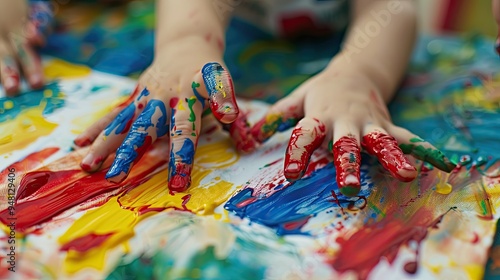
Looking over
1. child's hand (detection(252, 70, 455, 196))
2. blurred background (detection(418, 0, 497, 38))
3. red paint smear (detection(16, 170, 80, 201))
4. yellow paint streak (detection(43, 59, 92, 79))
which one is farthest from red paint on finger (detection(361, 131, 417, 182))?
blurred background (detection(418, 0, 497, 38))

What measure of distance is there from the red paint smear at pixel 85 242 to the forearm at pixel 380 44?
371 mm

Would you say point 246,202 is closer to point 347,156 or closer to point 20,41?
point 347,156

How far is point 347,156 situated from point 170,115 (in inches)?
8.1

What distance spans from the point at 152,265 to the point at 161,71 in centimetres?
27

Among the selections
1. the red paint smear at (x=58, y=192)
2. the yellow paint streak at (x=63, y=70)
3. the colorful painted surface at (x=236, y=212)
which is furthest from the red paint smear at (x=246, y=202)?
the yellow paint streak at (x=63, y=70)

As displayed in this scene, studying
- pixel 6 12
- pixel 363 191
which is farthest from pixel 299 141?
pixel 6 12

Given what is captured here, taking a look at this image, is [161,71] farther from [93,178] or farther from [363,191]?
[363,191]

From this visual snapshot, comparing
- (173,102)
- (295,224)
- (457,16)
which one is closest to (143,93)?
(173,102)

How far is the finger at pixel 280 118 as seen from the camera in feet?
2.20

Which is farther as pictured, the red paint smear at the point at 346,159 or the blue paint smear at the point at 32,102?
the blue paint smear at the point at 32,102

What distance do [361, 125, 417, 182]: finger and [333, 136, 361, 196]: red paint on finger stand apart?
0.06ft

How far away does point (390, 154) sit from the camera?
58cm

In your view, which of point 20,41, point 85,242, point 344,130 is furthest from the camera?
point 20,41

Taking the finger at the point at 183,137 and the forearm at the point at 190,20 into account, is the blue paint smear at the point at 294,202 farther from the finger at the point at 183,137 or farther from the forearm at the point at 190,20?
the forearm at the point at 190,20
